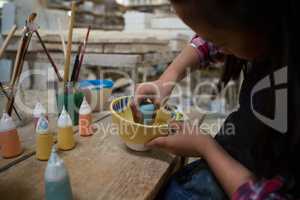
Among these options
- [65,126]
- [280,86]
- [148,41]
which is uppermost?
[148,41]

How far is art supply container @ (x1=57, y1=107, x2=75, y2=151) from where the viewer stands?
583 millimetres

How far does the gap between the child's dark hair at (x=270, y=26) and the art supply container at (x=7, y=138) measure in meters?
0.41

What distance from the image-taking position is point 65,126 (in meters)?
0.58

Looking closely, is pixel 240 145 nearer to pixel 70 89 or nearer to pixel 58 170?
pixel 58 170

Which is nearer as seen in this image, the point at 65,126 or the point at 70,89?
the point at 65,126

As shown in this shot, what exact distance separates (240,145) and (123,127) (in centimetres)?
24

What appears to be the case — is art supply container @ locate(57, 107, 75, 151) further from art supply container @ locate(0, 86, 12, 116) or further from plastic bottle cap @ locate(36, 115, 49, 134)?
art supply container @ locate(0, 86, 12, 116)

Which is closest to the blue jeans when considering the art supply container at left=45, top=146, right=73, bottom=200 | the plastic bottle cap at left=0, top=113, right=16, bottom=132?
the art supply container at left=45, top=146, right=73, bottom=200

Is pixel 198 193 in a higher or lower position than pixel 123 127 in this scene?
lower

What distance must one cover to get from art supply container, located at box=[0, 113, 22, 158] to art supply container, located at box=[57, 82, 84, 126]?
172 millimetres

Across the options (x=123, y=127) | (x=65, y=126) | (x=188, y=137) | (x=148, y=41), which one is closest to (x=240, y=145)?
(x=188, y=137)

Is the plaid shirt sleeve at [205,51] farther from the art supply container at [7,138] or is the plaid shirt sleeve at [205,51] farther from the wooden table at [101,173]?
the art supply container at [7,138]

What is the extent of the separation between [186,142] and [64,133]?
0.27 m

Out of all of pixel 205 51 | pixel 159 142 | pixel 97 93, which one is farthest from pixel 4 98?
pixel 205 51
